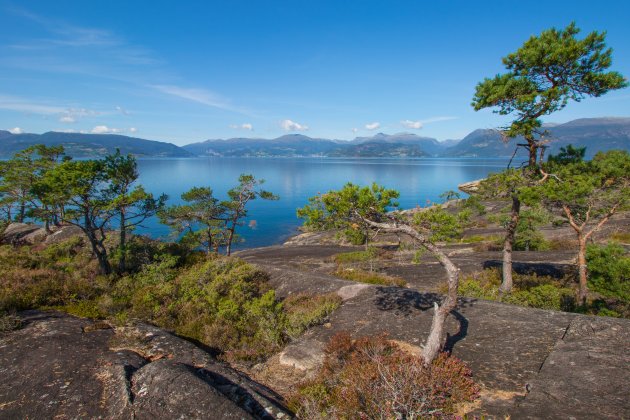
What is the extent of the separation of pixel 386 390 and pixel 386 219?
4.93 m

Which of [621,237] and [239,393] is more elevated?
[239,393]

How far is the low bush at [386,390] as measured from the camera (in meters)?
7.09

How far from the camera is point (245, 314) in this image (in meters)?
15.6

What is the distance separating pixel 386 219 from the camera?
34.0 ft

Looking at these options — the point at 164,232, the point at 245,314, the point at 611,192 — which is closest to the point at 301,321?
the point at 245,314

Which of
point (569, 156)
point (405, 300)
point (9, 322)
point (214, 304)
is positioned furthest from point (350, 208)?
point (569, 156)

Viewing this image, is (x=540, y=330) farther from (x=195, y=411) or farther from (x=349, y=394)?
(x=195, y=411)

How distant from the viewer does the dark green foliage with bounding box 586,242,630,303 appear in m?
15.9

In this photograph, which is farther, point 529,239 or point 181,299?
point 529,239

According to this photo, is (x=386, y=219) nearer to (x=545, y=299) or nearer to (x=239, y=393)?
(x=239, y=393)

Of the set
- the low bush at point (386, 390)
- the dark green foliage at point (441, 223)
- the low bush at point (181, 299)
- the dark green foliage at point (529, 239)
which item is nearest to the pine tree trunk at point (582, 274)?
the low bush at point (386, 390)

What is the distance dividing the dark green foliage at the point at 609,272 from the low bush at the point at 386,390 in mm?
12604

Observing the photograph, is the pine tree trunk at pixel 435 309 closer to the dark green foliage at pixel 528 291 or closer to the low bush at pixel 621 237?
the dark green foliage at pixel 528 291

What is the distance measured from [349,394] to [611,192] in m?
18.6
